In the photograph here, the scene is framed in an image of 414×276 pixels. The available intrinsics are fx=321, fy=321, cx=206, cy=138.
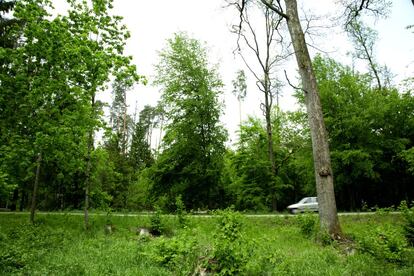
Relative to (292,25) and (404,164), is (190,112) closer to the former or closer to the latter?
(292,25)

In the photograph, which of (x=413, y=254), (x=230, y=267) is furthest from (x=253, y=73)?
(x=230, y=267)

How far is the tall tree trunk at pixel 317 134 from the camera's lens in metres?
9.05

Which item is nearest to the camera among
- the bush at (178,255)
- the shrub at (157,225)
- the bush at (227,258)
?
the bush at (227,258)

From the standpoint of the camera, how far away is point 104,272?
6.21 m

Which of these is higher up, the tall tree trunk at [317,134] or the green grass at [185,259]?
the tall tree trunk at [317,134]

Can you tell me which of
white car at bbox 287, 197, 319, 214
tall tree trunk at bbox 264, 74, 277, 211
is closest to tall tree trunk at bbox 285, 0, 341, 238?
tall tree trunk at bbox 264, 74, 277, 211

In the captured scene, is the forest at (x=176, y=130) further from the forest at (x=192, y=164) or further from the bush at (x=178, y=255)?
the bush at (x=178, y=255)

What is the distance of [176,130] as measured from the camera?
22.9 meters

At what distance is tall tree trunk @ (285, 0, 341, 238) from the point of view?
29.7 feet

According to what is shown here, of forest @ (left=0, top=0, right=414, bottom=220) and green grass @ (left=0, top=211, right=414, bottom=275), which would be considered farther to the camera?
forest @ (left=0, top=0, right=414, bottom=220)

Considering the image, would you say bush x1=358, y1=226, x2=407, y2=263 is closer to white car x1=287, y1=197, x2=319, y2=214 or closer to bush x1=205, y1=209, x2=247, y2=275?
bush x1=205, y1=209, x2=247, y2=275

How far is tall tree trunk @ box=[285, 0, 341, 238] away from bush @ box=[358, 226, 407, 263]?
150cm

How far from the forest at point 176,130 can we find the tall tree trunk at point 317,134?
504 millimetres

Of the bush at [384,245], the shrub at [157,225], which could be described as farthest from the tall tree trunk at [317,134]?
the shrub at [157,225]
